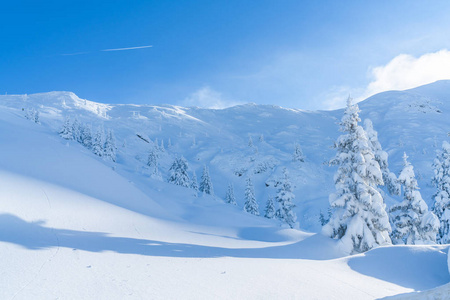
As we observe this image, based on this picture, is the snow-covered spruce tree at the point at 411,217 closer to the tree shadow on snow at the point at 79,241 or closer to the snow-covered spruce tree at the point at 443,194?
the snow-covered spruce tree at the point at 443,194

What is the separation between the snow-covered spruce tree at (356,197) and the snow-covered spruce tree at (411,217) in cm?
626

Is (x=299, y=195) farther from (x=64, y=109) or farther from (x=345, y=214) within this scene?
(x=64, y=109)

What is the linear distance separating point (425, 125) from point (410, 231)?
16085 cm

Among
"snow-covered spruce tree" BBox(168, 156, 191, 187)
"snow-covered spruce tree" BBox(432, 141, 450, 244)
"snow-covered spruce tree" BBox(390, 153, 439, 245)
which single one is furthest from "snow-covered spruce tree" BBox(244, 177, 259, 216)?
"snow-covered spruce tree" BBox(432, 141, 450, 244)

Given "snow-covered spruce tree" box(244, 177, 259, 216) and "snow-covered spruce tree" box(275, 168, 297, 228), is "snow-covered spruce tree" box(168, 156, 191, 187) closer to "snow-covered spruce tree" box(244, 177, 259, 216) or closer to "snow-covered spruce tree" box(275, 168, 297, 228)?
"snow-covered spruce tree" box(244, 177, 259, 216)

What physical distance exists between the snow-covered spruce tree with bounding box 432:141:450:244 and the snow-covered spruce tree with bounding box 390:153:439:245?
1529 mm

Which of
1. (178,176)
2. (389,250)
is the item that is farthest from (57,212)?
(178,176)

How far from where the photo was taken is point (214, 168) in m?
104

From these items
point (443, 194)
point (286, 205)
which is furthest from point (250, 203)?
point (443, 194)

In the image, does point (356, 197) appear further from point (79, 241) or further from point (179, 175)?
point (179, 175)

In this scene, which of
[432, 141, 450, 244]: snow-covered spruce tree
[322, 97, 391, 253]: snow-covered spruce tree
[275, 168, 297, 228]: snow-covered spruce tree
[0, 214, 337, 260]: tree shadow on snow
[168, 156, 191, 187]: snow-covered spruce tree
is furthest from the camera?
[168, 156, 191, 187]: snow-covered spruce tree

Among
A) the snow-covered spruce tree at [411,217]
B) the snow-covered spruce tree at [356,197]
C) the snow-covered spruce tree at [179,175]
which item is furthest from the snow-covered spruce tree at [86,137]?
the snow-covered spruce tree at [411,217]

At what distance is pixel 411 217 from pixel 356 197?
794 centimetres

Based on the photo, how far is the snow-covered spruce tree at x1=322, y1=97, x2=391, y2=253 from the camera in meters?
16.4
